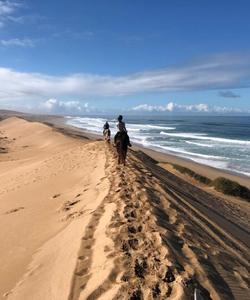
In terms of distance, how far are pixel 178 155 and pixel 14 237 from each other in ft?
95.3

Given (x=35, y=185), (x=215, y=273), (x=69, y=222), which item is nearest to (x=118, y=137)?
(x=35, y=185)

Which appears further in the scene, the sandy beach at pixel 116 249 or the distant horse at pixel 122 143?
the distant horse at pixel 122 143

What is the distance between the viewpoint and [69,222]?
8.15m

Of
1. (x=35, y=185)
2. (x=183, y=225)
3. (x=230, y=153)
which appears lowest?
(x=230, y=153)

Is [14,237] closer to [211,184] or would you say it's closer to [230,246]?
[230,246]

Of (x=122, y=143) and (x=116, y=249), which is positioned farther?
(x=122, y=143)

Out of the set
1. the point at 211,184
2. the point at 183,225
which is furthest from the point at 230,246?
the point at 211,184

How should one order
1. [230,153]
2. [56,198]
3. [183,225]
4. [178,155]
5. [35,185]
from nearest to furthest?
1. [183,225]
2. [56,198]
3. [35,185]
4. [178,155]
5. [230,153]

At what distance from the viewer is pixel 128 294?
4.59 meters

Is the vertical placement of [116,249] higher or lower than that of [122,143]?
lower

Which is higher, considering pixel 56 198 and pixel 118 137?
pixel 118 137

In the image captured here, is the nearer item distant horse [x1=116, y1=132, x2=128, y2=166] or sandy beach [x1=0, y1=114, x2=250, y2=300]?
sandy beach [x1=0, y1=114, x2=250, y2=300]

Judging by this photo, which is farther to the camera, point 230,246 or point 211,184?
point 211,184

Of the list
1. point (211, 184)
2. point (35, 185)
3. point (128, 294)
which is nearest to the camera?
point (128, 294)
